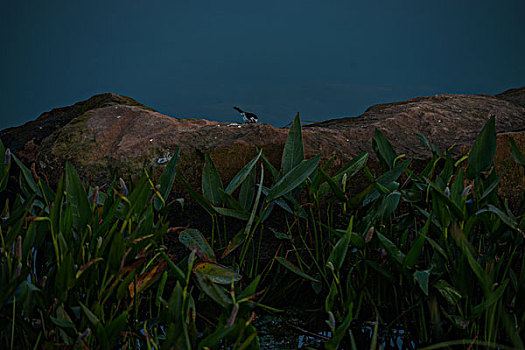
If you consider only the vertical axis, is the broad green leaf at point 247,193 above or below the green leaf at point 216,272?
above

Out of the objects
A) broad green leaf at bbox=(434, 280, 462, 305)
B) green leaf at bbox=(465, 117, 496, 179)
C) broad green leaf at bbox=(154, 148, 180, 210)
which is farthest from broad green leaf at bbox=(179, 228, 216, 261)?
green leaf at bbox=(465, 117, 496, 179)

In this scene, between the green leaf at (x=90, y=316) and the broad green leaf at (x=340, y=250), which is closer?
the green leaf at (x=90, y=316)

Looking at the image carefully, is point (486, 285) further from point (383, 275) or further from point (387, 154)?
point (387, 154)

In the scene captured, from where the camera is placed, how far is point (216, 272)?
1.02m

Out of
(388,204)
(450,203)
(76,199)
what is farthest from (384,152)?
(76,199)

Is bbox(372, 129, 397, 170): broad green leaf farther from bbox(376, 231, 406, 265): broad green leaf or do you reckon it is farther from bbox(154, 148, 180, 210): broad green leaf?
bbox(154, 148, 180, 210): broad green leaf

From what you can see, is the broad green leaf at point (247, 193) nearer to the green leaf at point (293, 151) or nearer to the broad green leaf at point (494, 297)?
the green leaf at point (293, 151)

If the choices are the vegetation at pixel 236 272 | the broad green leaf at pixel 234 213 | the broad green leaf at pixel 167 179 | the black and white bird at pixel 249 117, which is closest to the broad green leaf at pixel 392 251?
the vegetation at pixel 236 272

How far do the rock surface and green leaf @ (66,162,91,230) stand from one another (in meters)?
0.62

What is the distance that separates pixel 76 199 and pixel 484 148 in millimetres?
860

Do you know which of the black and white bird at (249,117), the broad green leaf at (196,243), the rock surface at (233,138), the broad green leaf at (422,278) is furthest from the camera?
the black and white bird at (249,117)

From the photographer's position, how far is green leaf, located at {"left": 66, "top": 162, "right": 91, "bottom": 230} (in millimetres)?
937

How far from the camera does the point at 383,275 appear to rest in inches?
43.9

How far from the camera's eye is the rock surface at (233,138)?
156 cm
